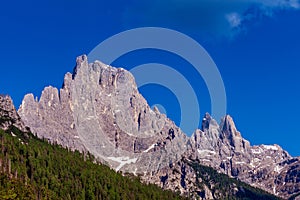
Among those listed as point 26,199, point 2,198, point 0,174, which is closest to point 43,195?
point 0,174

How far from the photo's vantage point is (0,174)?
6949 inches

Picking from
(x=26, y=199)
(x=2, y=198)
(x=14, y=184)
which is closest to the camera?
(x=2, y=198)

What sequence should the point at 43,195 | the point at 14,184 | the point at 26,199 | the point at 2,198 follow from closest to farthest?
the point at 2,198
the point at 26,199
the point at 14,184
the point at 43,195

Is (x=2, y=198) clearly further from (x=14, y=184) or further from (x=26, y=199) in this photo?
(x=14, y=184)

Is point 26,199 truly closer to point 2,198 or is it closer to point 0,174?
point 2,198

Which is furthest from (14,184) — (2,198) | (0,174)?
(2,198)

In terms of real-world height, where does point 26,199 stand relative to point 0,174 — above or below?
below

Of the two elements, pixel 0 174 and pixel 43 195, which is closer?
pixel 0 174

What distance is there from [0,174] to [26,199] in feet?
94.6

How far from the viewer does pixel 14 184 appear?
551 ft

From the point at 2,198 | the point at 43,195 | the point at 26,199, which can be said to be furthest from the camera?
the point at 43,195

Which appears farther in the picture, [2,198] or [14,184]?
[14,184]

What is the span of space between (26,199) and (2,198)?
42.0ft

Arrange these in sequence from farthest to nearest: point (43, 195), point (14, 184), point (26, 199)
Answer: point (43, 195), point (14, 184), point (26, 199)
